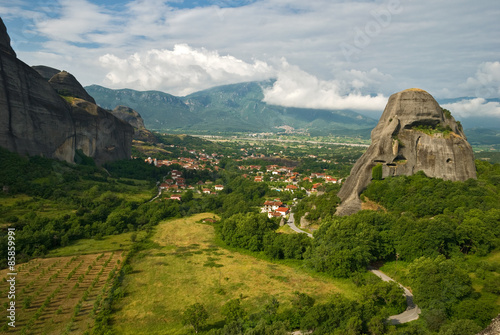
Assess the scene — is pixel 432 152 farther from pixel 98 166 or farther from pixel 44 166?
pixel 98 166

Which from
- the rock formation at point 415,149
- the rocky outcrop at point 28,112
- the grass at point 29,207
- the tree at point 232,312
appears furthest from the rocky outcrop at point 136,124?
the tree at point 232,312

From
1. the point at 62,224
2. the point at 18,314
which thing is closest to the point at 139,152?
the point at 62,224

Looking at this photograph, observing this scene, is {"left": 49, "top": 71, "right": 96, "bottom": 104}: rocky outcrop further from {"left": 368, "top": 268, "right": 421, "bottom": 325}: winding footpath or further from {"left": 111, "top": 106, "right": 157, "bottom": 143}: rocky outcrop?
{"left": 368, "top": 268, "right": 421, "bottom": 325}: winding footpath

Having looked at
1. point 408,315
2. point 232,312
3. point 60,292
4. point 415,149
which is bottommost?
point 60,292

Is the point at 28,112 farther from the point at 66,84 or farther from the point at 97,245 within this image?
the point at 97,245

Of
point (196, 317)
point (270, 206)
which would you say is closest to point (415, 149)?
point (270, 206)

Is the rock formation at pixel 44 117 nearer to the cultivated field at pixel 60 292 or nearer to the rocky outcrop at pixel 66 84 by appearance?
the rocky outcrop at pixel 66 84

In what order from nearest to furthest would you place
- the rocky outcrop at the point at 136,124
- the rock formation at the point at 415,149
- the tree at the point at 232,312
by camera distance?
the tree at the point at 232,312 → the rock formation at the point at 415,149 → the rocky outcrop at the point at 136,124

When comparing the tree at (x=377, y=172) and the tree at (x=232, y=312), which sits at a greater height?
the tree at (x=377, y=172)
